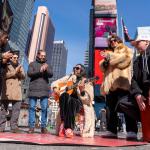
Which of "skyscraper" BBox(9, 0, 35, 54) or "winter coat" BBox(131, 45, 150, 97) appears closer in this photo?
"winter coat" BBox(131, 45, 150, 97)

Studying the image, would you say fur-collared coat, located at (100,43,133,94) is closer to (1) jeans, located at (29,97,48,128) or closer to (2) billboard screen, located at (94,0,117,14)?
(1) jeans, located at (29,97,48,128)

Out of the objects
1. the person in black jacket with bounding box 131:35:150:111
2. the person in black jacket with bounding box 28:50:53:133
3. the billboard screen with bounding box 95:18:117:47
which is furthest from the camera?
the billboard screen with bounding box 95:18:117:47

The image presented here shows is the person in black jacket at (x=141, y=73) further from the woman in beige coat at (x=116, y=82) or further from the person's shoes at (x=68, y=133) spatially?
the person's shoes at (x=68, y=133)

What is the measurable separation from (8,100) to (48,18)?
146128 mm

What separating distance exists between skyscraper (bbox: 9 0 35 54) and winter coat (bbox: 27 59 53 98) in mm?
106886

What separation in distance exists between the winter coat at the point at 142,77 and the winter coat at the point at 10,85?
2.66 meters

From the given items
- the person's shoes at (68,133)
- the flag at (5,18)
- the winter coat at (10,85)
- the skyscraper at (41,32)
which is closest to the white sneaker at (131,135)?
the person's shoes at (68,133)

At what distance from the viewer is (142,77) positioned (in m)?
4.36

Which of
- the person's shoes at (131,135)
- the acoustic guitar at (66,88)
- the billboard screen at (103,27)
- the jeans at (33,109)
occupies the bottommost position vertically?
the person's shoes at (131,135)

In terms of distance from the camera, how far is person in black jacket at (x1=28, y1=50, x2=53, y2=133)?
625 centimetres

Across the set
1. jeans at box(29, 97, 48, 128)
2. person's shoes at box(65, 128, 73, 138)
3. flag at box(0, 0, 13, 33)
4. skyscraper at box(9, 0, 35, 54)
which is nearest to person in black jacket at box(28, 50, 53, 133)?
jeans at box(29, 97, 48, 128)

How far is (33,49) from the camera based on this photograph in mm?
134500

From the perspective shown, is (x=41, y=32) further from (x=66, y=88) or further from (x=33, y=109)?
(x=66, y=88)

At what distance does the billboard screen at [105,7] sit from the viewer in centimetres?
6719
